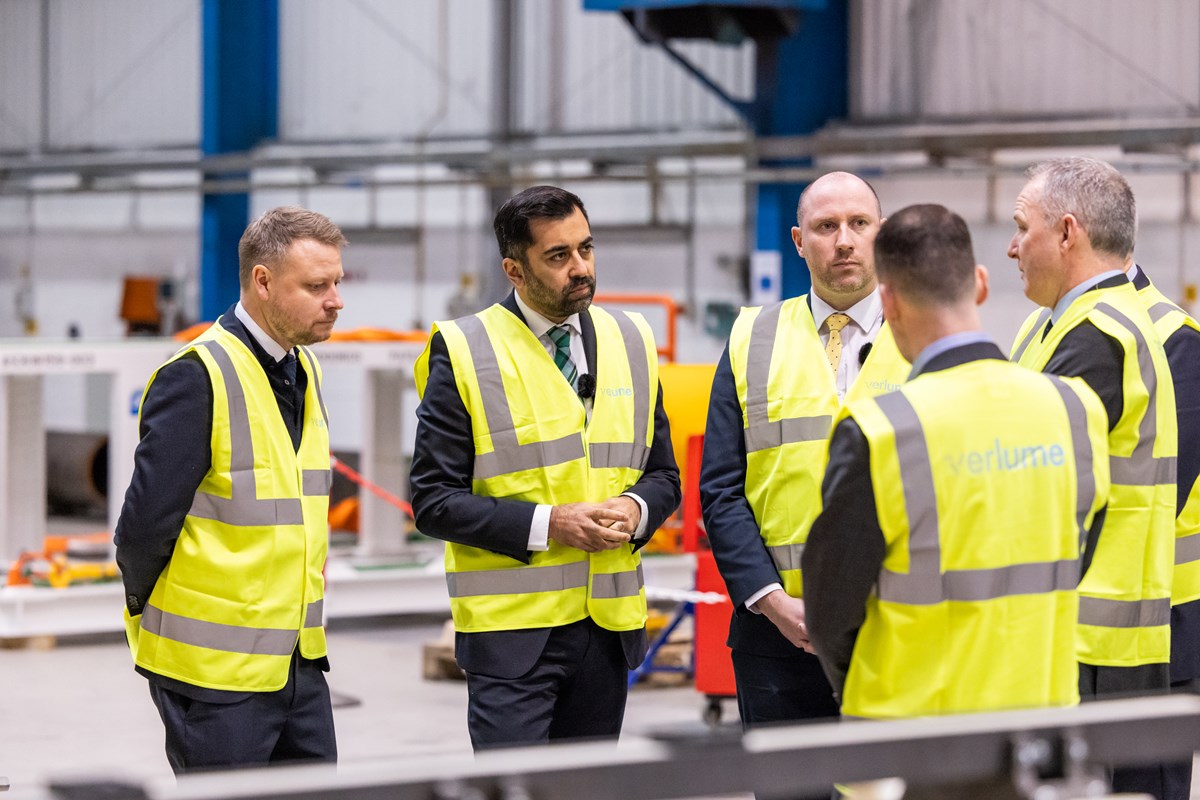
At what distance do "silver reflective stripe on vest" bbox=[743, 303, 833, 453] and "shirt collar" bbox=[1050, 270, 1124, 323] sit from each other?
56cm

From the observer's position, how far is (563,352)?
141 inches

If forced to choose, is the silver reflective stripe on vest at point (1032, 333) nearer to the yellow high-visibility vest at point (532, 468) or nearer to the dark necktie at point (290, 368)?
the yellow high-visibility vest at point (532, 468)

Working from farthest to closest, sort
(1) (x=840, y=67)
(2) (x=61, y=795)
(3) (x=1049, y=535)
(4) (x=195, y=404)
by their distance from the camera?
(1) (x=840, y=67) → (4) (x=195, y=404) → (3) (x=1049, y=535) → (2) (x=61, y=795)

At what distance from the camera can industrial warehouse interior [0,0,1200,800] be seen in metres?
2.36

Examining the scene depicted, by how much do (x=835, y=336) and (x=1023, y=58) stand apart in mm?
9846

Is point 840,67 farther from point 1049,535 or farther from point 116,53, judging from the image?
point 1049,535

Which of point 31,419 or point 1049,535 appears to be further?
point 31,419

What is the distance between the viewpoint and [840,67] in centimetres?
1325

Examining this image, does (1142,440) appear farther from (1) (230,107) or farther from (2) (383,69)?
(1) (230,107)

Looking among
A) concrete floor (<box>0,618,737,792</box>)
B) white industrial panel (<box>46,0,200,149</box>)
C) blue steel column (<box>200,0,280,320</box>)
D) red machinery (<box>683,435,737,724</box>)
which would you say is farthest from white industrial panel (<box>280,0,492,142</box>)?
red machinery (<box>683,435,737,724</box>)

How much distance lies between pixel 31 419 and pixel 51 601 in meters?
1.63

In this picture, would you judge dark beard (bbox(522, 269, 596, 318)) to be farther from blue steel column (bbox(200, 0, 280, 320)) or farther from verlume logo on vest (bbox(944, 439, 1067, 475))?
blue steel column (bbox(200, 0, 280, 320))

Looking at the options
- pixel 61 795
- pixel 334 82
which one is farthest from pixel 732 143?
pixel 61 795

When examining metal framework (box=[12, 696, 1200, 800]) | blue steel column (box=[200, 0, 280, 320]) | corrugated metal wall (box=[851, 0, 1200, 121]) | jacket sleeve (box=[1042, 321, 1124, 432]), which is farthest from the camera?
blue steel column (box=[200, 0, 280, 320])
